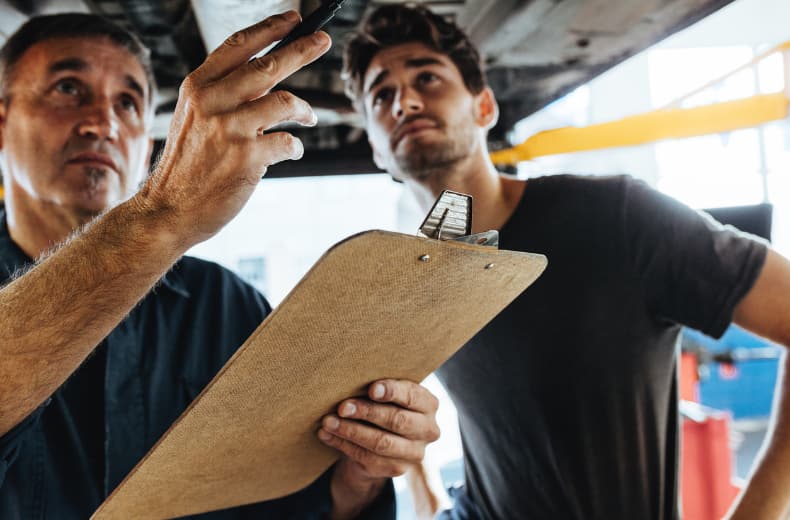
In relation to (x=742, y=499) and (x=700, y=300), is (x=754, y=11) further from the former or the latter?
(x=742, y=499)

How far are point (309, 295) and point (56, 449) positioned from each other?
2.64 feet

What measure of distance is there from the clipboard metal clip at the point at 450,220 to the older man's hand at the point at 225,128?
22cm

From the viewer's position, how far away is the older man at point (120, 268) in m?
0.66

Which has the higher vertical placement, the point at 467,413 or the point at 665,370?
the point at 665,370

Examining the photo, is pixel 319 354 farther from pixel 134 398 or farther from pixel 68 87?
pixel 68 87

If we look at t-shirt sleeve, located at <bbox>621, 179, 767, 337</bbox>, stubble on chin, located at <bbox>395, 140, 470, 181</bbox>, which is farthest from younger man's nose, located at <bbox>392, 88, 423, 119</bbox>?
t-shirt sleeve, located at <bbox>621, 179, 767, 337</bbox>

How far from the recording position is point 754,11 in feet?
5.43

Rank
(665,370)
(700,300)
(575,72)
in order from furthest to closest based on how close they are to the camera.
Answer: (575,72) < (665,370) < (700,300)

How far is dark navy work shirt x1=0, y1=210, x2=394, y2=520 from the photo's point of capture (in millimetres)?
1032

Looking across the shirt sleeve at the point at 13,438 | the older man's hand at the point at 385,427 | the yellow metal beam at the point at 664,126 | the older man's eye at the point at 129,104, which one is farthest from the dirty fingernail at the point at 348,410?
the yellow metal beam at the point at 664,126

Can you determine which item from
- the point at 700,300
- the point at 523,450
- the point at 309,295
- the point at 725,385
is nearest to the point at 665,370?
the point at 700,300

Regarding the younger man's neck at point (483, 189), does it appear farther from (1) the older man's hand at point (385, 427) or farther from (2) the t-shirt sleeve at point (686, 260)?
(1) the older man's hand at point (385, 427)

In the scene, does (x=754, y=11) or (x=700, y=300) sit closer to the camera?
(x=700, y=300)

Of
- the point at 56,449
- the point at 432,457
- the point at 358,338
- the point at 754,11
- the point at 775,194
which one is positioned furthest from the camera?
the point at 775,194
